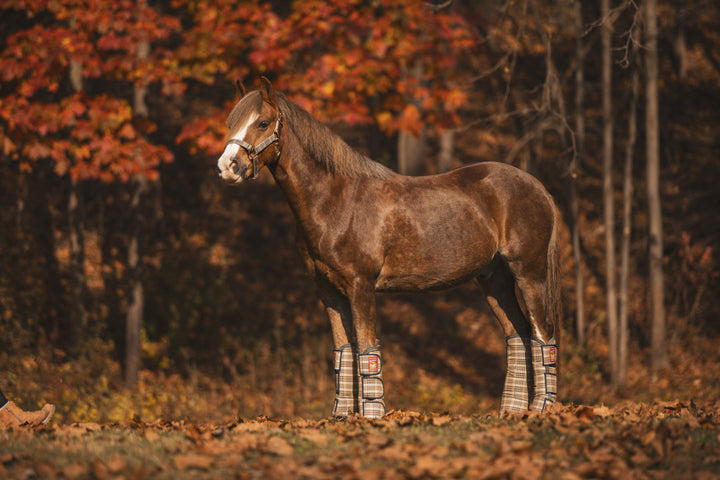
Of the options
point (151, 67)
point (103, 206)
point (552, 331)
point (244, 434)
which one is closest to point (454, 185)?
point (552, 331)

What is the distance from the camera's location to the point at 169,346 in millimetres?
11156

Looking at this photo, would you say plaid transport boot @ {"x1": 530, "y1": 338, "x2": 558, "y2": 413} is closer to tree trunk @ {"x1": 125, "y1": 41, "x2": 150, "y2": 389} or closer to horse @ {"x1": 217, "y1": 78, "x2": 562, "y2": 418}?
horse @ {"x1": 217, "y1": 78, "x2": 562, "y2": 418}

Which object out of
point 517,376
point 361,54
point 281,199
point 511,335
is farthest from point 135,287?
point 517,376

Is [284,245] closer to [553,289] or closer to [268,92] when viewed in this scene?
[553,289]

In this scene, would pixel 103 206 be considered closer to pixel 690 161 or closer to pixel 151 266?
pixel 151 266

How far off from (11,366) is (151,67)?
14.6ft

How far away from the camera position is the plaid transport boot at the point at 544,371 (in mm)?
6316

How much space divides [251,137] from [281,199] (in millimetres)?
8611

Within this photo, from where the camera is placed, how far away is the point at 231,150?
5379mm

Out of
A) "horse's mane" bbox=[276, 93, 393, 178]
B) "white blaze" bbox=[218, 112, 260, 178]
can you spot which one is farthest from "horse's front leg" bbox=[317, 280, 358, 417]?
"white blaze" bbox=[218, 112, 260, 178]

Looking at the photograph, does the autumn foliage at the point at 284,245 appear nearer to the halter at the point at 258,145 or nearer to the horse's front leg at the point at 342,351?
the horse's front leg at the point at 342,351

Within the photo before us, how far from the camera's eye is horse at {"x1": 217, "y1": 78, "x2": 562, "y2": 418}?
18.8 ft

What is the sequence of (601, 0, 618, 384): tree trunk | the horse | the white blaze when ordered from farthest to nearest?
(601, 0, 618, 384): tree trunk, the horse, the white blaze

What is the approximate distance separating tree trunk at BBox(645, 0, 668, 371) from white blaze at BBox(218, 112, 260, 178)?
6.55 meters
